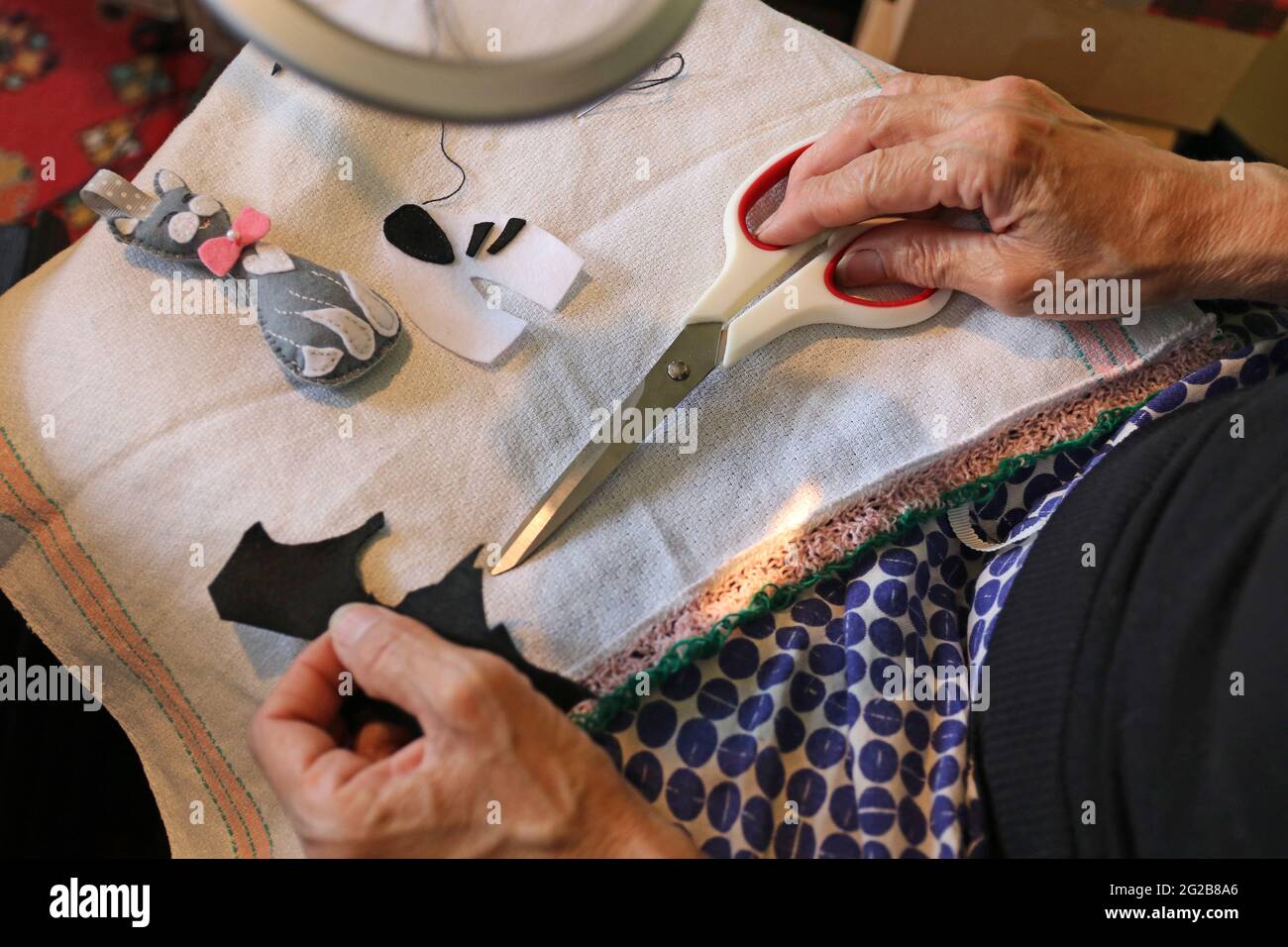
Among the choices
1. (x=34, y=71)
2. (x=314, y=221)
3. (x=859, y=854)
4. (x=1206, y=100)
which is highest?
(x=34, y=71)

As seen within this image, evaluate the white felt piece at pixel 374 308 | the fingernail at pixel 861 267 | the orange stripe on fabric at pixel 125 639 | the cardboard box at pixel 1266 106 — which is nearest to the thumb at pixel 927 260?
the fingernail at pixel 861 267

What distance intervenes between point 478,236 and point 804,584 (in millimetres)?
332

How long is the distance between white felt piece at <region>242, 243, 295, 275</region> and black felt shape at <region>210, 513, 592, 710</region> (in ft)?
0.56

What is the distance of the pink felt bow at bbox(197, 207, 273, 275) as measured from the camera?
0.63 meters

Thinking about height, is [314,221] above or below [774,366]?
above

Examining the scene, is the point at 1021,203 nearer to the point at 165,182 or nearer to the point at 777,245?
the point at 777,245

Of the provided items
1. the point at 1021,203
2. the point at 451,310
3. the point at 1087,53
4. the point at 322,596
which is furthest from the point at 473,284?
the point at 1087,53

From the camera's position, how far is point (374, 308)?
0.62 metres

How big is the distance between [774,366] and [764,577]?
0.51 feet

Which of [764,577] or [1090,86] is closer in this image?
[764,577]

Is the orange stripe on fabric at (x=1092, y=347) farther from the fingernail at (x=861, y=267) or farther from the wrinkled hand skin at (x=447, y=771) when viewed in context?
the wrinkled hand skin at (x=447, y=771)

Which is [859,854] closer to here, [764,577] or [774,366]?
[764,577]

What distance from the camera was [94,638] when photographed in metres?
0.64
